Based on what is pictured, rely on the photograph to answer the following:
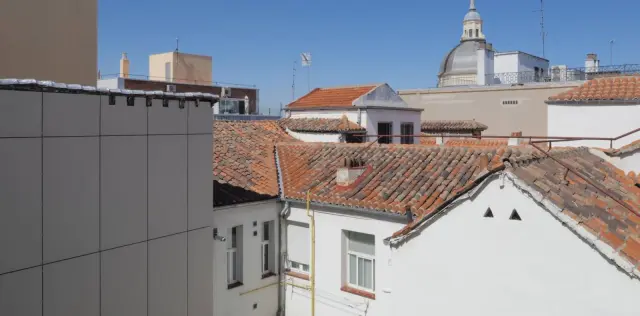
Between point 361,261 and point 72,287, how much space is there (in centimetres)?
685

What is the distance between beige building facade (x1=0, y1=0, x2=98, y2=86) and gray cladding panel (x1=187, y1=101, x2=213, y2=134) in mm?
1861

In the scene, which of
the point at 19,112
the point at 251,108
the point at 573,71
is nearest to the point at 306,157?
the point at 19,112

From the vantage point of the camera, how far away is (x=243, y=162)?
14.9 m

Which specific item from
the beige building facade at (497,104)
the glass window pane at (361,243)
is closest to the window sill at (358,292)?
the glass window pane at (361,243)

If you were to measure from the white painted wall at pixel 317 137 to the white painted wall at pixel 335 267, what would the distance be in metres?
6.92

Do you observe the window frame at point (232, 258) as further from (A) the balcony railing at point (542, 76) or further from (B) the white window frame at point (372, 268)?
(A) the balcony railing at point (542, 76)

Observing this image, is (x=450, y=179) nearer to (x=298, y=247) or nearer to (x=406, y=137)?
(x=298, y=247)

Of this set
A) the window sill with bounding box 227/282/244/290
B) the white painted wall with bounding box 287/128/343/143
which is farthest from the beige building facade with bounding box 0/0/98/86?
the white painted wall with bounding box 287/128/343/143

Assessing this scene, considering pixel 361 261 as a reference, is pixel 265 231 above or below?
above

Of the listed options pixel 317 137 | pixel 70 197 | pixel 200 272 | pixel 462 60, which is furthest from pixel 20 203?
pixel 462 60

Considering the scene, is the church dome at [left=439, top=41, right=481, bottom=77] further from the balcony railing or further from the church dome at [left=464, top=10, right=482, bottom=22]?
the balcony railing

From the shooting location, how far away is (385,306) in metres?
11.6

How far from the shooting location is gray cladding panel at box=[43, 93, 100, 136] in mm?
6570

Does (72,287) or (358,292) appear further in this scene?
(358,292)
